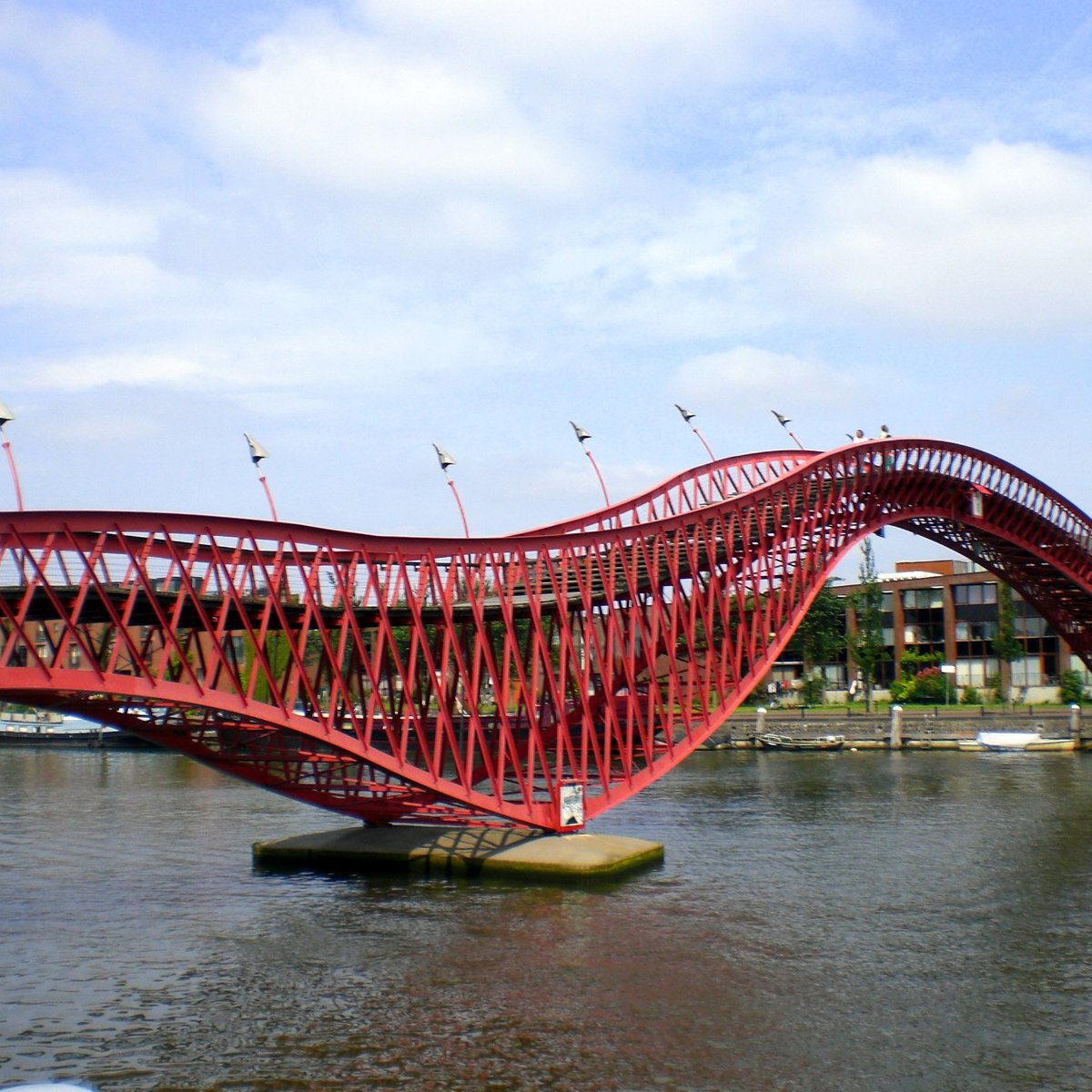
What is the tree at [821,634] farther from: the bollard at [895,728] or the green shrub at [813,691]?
the bollard at [895,728]

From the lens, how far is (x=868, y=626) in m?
142

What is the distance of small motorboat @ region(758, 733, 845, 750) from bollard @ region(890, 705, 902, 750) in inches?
175

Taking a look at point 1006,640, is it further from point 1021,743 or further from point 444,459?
point 444,459

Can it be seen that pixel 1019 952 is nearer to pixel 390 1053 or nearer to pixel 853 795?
pixel 390 1053

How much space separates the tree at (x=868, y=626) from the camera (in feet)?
450

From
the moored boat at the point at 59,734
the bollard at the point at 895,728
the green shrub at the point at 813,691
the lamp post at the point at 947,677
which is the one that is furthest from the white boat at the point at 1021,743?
the moored boat at the point at 59,734

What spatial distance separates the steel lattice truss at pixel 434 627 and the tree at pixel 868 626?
196 feet

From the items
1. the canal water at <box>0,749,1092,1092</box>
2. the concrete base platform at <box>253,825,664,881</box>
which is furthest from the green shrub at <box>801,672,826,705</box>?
the concrete base platform at <box>253,825,664,881</box>

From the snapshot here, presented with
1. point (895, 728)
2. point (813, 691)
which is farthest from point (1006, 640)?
point (813, 691)

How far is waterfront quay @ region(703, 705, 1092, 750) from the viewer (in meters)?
115

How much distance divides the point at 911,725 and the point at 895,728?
2.32 meters

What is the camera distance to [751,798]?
7994 centimetres

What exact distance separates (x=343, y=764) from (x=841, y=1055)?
23.6 metres

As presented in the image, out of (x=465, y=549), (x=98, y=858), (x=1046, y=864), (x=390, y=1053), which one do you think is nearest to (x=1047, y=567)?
(x=1046, y=864)
